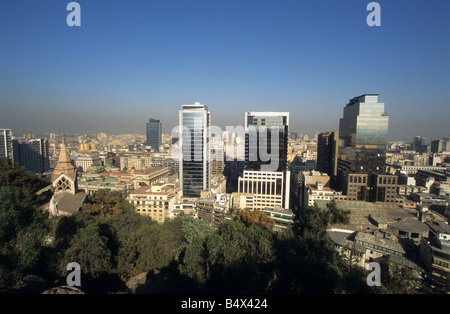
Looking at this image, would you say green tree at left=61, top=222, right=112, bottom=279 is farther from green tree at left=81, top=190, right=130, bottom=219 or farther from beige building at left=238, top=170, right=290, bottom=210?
beige building at left=238, top=170, right=290, bottom=210

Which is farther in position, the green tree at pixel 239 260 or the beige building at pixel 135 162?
the beige building at pixel 135 162

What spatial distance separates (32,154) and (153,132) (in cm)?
2739

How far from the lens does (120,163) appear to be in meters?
39.2

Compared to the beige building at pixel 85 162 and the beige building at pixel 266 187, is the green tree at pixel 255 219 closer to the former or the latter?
the beige building at pixel 266 187

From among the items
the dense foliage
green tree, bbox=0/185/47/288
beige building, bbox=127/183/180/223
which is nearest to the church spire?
the dense foliage

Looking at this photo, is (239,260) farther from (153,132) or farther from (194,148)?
(153,132)

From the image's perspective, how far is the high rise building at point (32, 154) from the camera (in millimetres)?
28562

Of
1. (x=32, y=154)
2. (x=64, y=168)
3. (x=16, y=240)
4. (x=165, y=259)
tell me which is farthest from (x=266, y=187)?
(x=32, y=154)

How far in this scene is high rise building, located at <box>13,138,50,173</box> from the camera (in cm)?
2856

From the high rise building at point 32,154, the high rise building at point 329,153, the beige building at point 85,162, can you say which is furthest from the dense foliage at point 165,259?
the beige building at point 85,162

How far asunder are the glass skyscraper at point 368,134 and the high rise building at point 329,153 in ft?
11.2

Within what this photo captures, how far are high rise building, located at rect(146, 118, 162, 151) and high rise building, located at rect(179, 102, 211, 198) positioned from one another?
38003mm
